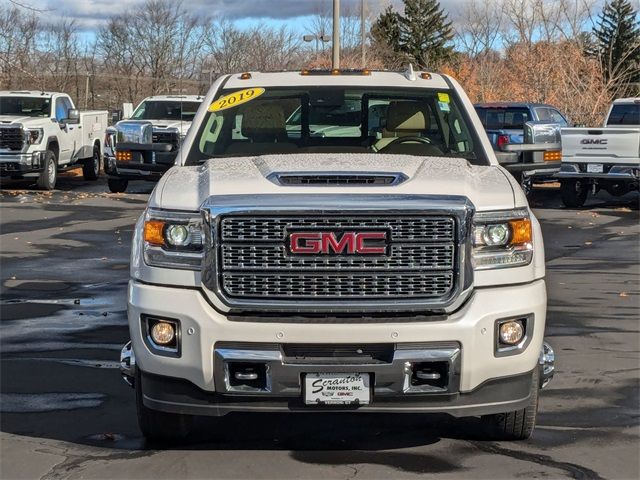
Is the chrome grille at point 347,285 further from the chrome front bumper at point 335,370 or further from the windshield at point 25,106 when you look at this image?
the windshield at point 25,106

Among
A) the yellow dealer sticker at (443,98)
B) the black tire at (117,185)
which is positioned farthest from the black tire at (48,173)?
the yellow dealer sticker at (443,98)

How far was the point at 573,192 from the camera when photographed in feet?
65.2

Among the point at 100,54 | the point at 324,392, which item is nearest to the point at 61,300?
the point at 324,392

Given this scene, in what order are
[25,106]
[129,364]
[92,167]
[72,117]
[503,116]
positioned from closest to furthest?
[129,364] → [503,116] → [72,117] → [25,106] → [92,167]

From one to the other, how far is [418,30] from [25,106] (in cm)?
5071

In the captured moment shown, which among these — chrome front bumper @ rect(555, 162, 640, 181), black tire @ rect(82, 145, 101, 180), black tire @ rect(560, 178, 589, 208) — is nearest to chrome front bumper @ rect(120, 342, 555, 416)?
chrome front bumper @ rect(555, 162, 640, 181)

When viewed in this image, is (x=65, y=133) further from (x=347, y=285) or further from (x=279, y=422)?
(x=347, y=285)

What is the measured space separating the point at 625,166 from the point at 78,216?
30.4ft

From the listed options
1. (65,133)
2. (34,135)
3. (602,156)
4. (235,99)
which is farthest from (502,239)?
(65,133)

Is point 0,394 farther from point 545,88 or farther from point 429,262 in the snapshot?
point 545,88

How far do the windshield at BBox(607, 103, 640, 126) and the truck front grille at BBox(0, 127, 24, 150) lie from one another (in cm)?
1190

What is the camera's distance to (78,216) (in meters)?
17.6

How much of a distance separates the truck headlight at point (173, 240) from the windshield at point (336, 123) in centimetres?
122

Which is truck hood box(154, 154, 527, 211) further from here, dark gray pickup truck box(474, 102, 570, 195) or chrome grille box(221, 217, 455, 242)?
dark gray pickup truck box(474, 102, 570, 195)
